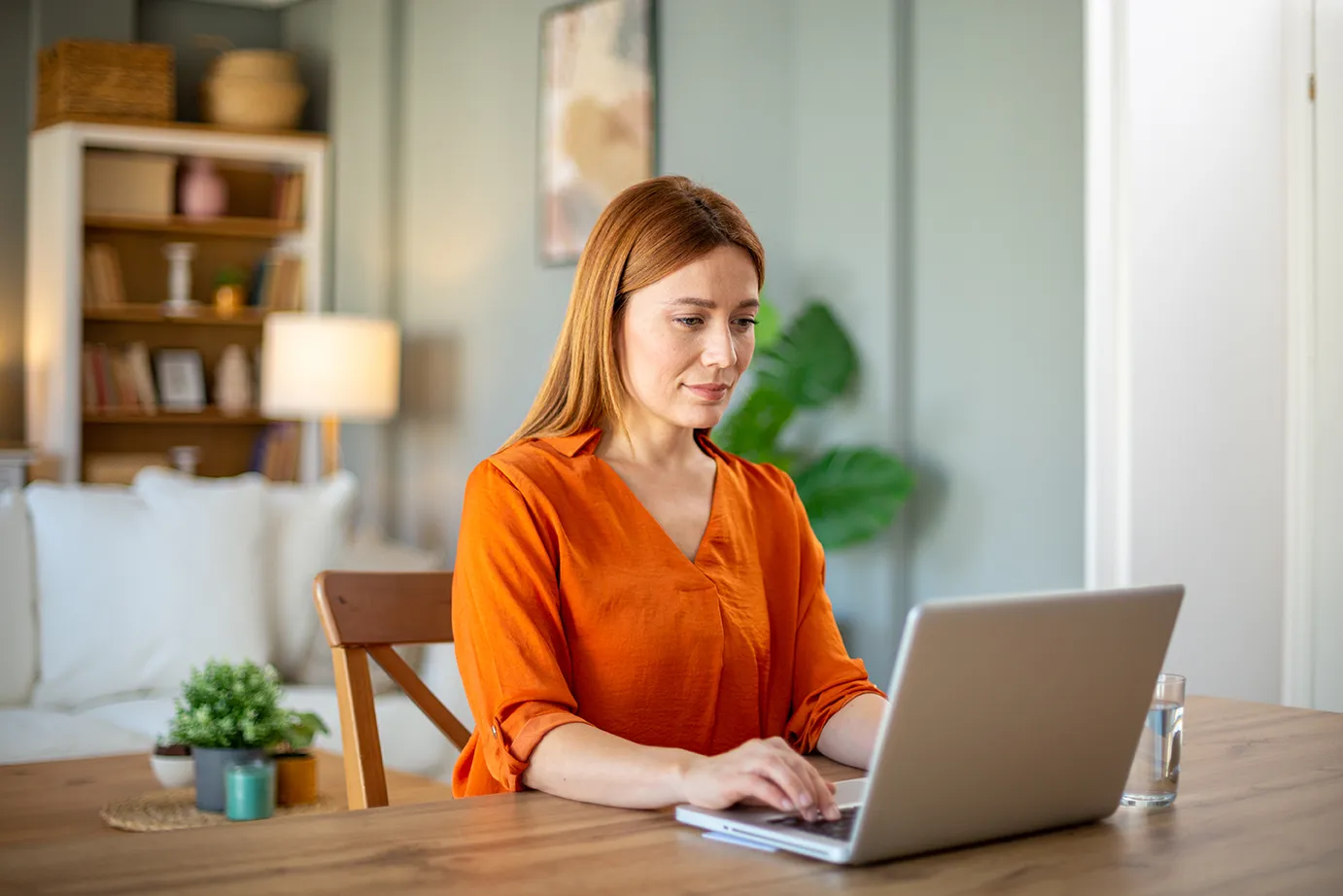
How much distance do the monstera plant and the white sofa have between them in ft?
3.08

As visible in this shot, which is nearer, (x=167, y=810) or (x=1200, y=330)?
(x=167, y=810)

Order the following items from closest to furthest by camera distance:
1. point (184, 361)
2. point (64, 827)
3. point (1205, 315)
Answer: point (64, 827) → point (1205, 315) → point (184, 361)

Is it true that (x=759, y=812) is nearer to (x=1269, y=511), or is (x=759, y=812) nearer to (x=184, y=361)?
(x=1269, y=511)

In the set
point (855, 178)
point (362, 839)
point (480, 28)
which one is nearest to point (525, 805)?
point (362, 839)

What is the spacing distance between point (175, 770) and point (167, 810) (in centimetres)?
13

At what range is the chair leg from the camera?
5.28 feet

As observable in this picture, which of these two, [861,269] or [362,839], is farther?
[861,269]

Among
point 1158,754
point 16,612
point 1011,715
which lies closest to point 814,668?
point 1158,754

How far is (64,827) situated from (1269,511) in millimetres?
2519

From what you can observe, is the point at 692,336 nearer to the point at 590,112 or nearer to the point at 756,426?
the point at 756,426

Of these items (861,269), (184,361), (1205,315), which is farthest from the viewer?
(184,361)

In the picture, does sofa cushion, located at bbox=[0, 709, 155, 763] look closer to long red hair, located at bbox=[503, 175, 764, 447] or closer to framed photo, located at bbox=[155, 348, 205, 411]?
long red hair, located at bbox=[503, 175, 764, 447]

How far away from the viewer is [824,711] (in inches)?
62.5

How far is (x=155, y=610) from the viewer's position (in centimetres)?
391
